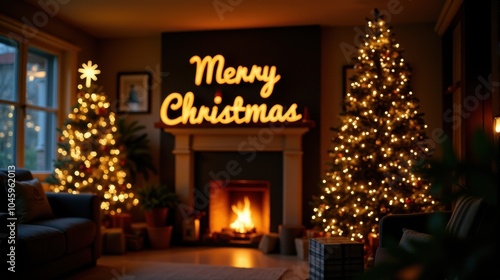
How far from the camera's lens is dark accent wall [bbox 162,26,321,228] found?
20.1 ft

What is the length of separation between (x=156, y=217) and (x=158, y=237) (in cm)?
25

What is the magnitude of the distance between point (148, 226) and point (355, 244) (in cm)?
323

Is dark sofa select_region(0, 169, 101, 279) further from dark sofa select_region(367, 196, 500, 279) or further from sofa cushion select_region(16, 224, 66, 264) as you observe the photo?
dark sofa select_region(367, 196, 500, 279)

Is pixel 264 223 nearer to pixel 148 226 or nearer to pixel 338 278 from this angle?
pixel 148 226

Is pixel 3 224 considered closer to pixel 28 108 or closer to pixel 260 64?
pixel 28 108

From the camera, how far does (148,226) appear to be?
6.04 metres

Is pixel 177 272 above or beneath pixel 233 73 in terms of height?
beneath

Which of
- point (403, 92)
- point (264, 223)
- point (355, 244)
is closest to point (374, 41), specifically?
point (403, 92)

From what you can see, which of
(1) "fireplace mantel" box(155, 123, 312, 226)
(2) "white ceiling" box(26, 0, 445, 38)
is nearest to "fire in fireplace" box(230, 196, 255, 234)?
(1) "fireplace mantel" box(155, 123, 312, 226)

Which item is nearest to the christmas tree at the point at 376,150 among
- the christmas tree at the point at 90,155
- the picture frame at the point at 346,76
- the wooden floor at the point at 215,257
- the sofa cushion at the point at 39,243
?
the wooden floor at the point at 215,257

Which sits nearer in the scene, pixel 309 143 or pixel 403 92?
pixel 403 92

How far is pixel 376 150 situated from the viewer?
15.7 feet

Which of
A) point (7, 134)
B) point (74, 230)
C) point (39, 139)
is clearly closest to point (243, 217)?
point (74, 230)

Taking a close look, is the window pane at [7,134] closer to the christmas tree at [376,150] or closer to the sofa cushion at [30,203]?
the sofa cushion at [30,203]
